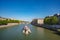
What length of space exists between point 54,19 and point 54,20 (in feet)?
1.04

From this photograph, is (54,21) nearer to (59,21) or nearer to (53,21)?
(53,21)

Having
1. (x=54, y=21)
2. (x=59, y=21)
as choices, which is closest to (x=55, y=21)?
(x=54, y=21)

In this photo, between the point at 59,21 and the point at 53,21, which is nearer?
the point at 53,21

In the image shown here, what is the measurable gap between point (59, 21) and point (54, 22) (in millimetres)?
3908

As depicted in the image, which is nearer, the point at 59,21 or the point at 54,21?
the point at 54,21

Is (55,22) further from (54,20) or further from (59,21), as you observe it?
(59,21)

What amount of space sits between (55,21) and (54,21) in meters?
0.32

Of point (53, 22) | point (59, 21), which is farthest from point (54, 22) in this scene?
point (59, 21)

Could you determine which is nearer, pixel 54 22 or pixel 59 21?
pixel 54 22

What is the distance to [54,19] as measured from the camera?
3894 cm

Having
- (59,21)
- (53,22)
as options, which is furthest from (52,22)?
(59,21)

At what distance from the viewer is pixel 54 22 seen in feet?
128

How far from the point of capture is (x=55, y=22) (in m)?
39.2

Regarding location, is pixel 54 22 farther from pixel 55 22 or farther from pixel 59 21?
pixel 59 21
